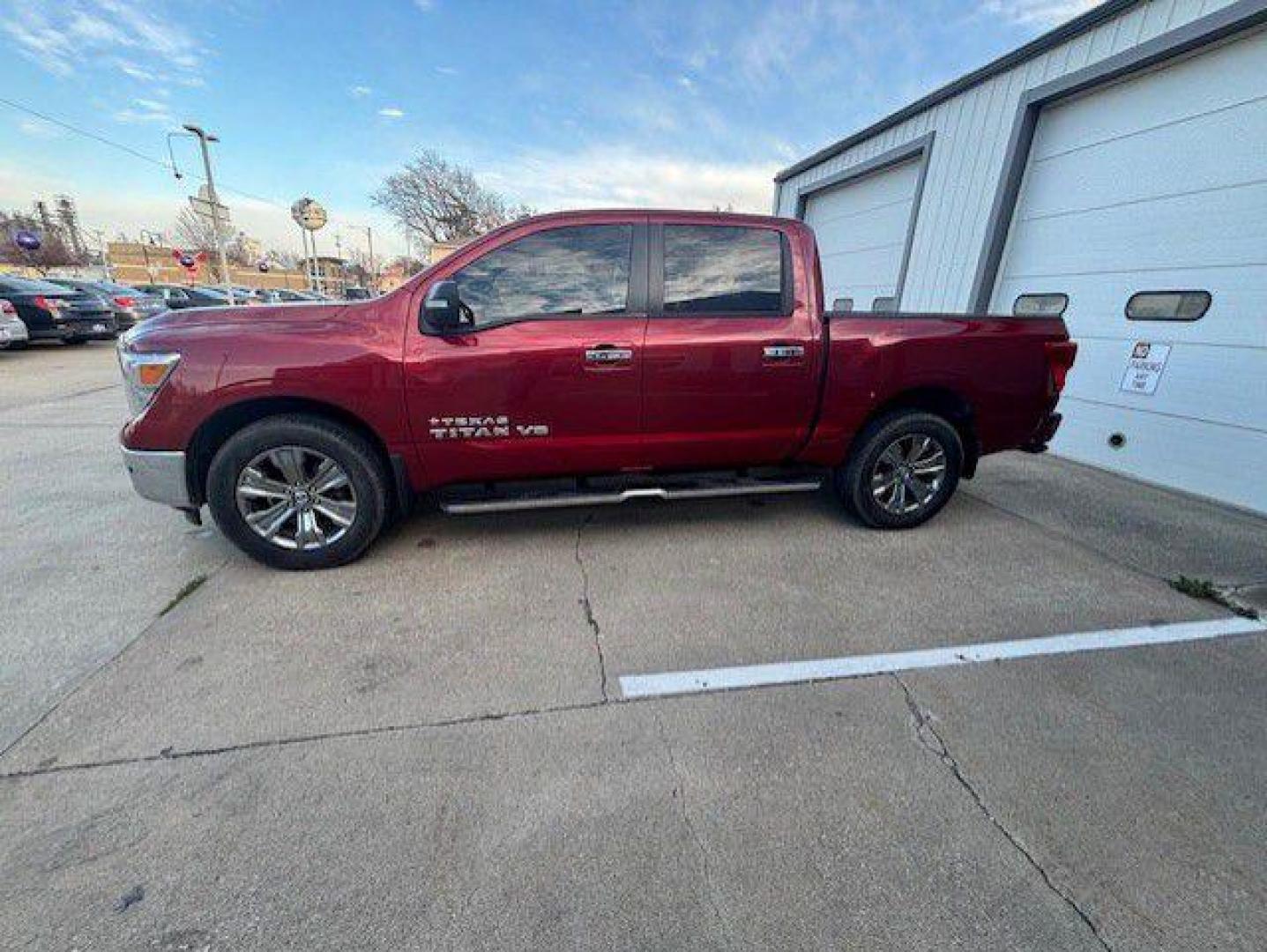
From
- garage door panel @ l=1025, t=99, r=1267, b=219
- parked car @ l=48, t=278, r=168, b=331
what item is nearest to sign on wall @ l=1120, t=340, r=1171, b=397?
garage door panel @ l=1025, t=99, r=1267, b=219

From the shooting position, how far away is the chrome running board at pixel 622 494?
332cm

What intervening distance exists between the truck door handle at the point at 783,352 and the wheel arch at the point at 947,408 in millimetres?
694

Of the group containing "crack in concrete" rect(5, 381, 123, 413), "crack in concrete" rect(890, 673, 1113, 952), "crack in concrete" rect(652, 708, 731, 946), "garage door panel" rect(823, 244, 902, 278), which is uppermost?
"garage door panel" rect(823, 244, 902, 278)

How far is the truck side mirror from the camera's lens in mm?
2939

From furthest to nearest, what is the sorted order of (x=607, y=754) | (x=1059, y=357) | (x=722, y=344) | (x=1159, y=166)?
(x=1159, y=166), (x=1059, y=357), (x=722, y=344), (x=607, y=754)

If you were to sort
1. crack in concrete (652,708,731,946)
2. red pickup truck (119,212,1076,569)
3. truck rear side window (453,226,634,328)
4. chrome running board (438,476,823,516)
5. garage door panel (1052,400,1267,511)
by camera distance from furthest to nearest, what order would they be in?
garage door panel (1052,400,1267,511) → chrome running board (438,476,823,516) → truck rear side window (453,226,634,328) → red pickup truck (119,212,1076,569) → crack in concrete (652,708,731,946)

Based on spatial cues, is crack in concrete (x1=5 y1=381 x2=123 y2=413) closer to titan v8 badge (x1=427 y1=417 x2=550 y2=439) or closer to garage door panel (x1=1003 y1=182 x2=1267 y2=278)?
titan v8 badge (x1=427 y1=417 x2=550 y2=439)

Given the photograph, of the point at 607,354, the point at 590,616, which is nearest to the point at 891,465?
the point at 607,354

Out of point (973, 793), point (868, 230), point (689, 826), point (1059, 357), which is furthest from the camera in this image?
point (868, 230)

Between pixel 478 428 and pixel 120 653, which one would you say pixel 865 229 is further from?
pixel 120 653

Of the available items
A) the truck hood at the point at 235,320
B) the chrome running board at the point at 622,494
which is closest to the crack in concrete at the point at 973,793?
the chrome running board at the point at 622,494

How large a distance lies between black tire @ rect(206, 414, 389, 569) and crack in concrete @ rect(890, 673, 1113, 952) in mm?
2813

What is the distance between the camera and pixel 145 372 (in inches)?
118

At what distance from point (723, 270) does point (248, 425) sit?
2.83 metres
